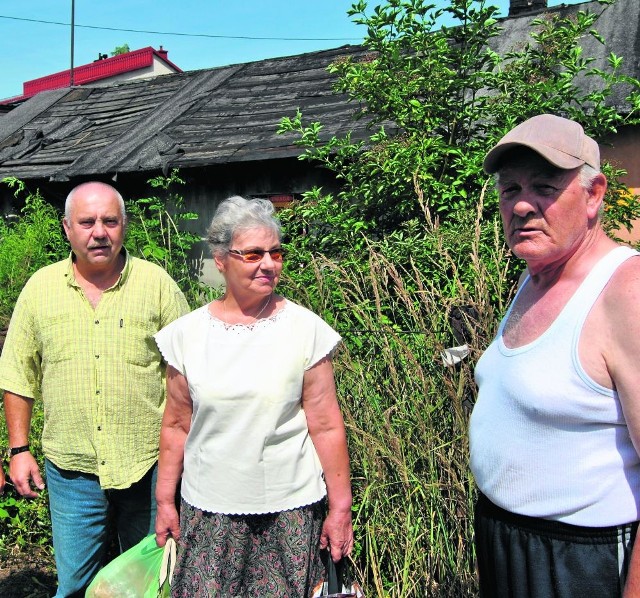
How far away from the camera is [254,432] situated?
2420 millimetres

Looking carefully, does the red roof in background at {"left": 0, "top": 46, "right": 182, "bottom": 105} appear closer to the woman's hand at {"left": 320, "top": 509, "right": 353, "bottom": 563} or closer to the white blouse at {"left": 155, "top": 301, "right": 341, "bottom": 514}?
the white blouse at {"left": 155, "top": 301, "right": 341, "bottom": 514}

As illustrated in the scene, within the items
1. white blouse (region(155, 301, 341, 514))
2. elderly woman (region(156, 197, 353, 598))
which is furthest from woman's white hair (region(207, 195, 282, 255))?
white blouse (region(155, 301, 341, 514))

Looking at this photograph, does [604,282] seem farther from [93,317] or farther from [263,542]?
[93,317]

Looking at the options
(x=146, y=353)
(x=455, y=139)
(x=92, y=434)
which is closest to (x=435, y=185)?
(x=455, y=139)

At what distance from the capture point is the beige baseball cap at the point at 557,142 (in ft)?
5.54

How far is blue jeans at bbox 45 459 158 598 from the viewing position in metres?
2.94

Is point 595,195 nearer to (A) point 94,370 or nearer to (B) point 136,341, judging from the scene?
(B) point 136,341

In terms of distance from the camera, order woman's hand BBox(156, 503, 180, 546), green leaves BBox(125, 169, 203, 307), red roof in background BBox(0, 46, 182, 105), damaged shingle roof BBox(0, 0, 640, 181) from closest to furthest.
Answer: woman's hand BBox(156, 503, 180, 546)
green leaves BBox(125, 169, 203, 307)
damaged shingle roof BBox(0, 0, 640, 181)
red roof in background BBox(0, 46, 182, 105)

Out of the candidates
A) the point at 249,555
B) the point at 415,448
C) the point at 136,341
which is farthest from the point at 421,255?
the point at 249,555

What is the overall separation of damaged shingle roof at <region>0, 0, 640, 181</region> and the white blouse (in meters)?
5.03

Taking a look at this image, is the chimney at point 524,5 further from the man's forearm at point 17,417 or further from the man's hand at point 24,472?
the man's hand at point 24,472

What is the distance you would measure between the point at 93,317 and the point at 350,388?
1.18 meters

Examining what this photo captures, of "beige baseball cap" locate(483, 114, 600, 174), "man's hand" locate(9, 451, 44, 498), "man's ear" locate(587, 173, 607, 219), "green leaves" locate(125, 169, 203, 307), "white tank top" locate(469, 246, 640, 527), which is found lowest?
"man's hand" locate(9, 451, 44, 498)

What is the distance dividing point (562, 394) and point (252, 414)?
1.11m
